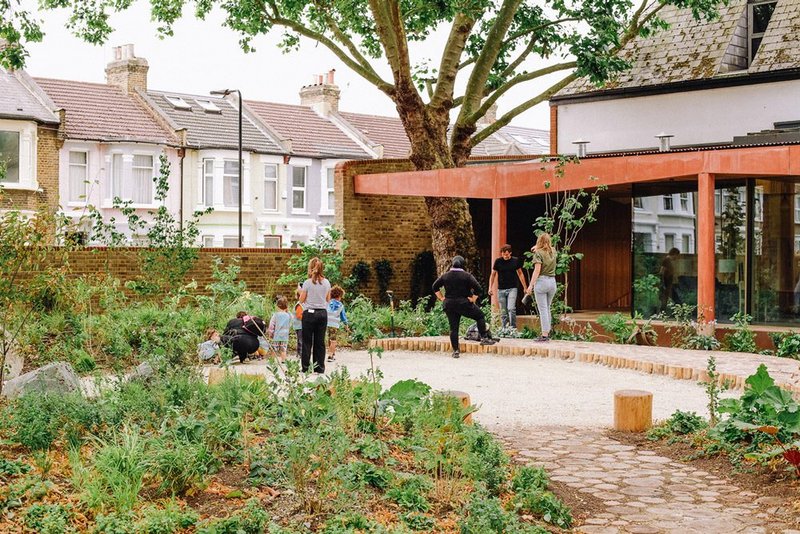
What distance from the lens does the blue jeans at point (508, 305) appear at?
18.0m

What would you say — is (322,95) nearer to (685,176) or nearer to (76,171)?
(76,171)

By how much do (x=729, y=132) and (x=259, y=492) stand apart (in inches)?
778

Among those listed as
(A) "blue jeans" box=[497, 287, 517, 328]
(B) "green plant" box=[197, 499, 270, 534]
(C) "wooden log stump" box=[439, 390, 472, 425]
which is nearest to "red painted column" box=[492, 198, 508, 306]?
(A) "blue jeans" box=[497, 287, 517, 328]

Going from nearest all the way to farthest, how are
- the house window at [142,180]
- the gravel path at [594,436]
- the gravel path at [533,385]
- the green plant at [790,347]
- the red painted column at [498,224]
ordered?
the gravel path at [594,436] → the gravel path at [533,385] → the green plant at [790,347] → the red painted column at [498,224] → the house window at [142,180]

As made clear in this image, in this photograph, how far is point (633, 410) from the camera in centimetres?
928

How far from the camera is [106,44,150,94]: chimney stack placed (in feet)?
135

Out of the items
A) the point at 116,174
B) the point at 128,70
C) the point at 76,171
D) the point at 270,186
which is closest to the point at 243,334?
the point at 76,171

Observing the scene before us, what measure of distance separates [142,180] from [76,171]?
261cm

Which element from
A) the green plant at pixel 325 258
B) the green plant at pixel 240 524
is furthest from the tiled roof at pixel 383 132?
the green plant at pixel 240 524

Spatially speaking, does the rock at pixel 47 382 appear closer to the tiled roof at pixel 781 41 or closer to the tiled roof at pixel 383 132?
the tiled roof at pixel 781 41

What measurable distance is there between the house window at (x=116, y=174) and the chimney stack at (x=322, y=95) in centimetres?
1037

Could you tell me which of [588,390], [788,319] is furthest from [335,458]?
[788,319]

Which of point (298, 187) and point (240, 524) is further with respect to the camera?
Result: point (298, 187)

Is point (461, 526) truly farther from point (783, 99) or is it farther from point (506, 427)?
point (783, 99)
